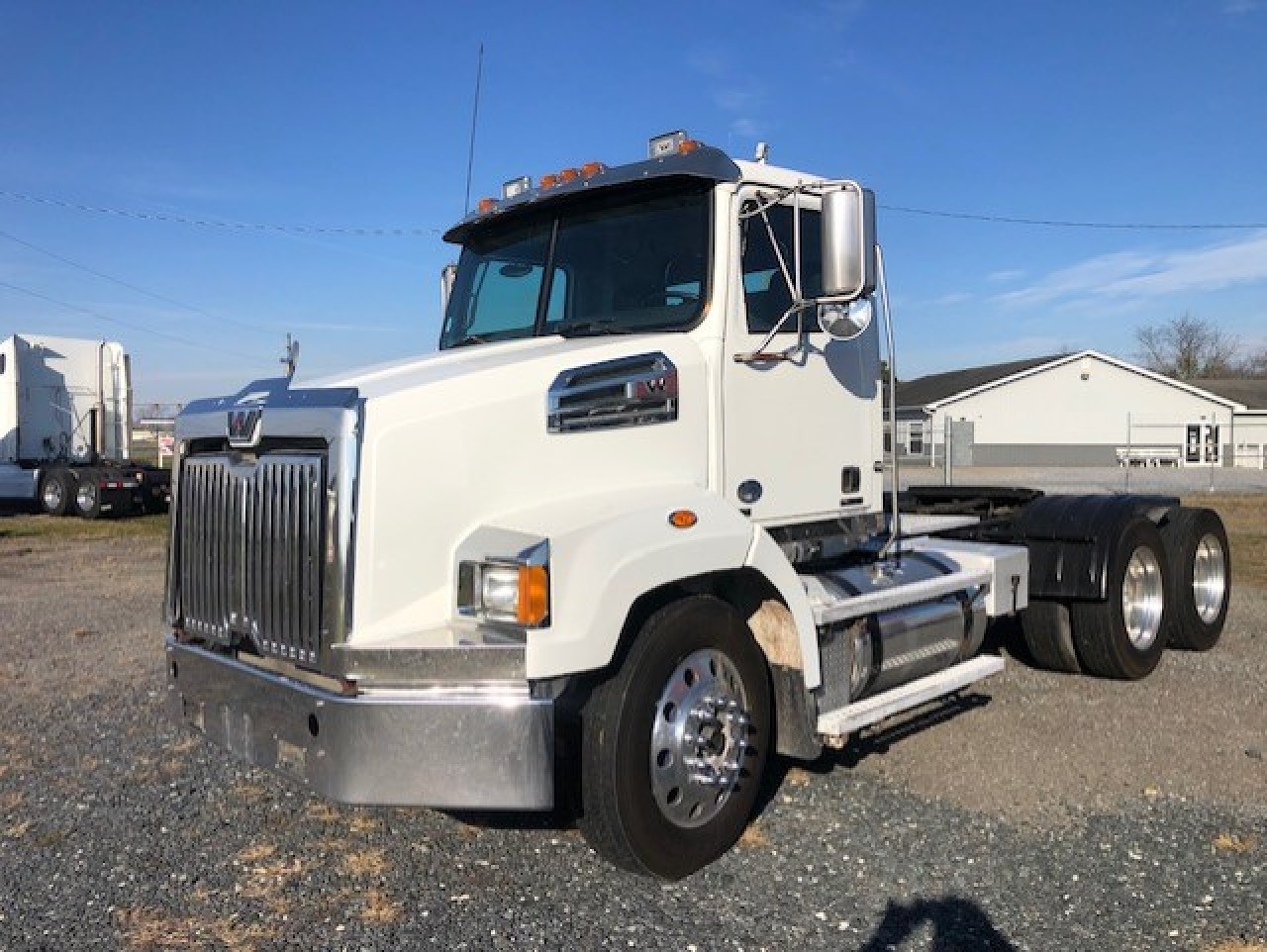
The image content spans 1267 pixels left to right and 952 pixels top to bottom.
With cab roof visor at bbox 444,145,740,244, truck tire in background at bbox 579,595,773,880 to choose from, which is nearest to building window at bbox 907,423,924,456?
cab roof visor at bbox 444,145,740,244

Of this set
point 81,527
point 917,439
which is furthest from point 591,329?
point 917,439

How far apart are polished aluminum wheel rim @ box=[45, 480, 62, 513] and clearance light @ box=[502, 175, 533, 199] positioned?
19112mm

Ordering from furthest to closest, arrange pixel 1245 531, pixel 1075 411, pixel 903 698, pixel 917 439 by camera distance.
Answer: pixel 1075 411
pixel 917 439
pixel 1245 531
pixel 903 698

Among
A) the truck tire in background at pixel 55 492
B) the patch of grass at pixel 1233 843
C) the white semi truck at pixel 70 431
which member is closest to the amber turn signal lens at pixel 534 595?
the patch of grass at pixel 1233 843

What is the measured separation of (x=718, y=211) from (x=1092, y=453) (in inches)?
1771

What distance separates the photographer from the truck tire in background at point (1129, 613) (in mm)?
6762

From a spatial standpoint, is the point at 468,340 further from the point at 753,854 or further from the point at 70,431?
the point at 70,431

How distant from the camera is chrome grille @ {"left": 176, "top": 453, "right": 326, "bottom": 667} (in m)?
3.69

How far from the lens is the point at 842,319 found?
452 cm

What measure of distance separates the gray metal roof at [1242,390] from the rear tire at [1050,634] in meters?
46.0

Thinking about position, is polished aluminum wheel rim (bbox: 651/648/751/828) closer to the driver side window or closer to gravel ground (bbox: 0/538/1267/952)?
gravel ground (bbox: 0/538/1267/952)

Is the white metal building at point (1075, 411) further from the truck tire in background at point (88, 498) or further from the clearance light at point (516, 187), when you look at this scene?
the clearance light at point (516, 187)

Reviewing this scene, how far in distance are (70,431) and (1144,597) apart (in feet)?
71.0

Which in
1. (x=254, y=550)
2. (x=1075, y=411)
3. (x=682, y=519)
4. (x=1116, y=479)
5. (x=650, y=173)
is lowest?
(x=254, y=550)
